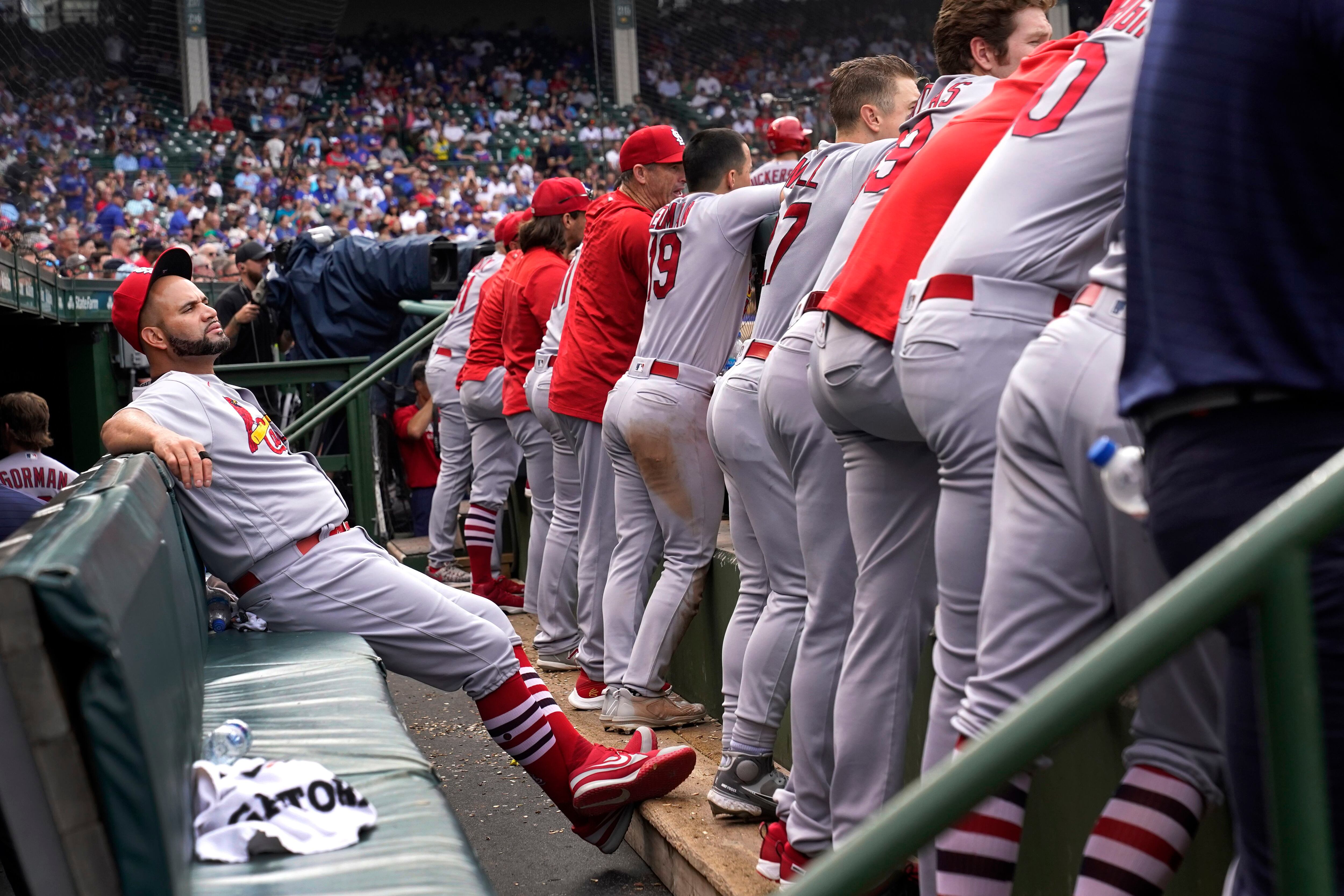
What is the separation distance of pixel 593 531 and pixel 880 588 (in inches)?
84.1

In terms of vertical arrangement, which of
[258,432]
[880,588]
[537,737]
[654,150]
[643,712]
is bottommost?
[643,712]

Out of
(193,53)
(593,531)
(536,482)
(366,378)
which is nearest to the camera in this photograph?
(593,531)

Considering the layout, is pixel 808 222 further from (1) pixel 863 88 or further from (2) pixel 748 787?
(2) pixel 748 787

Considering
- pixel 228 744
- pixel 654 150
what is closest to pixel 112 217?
pixel 654 150

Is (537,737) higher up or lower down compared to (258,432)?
lower down

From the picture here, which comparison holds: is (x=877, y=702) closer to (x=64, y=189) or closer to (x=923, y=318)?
(x=923, y=318)

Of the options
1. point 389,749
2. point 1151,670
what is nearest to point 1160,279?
point 1151,670

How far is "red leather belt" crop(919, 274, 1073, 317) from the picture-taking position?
5.94 ft

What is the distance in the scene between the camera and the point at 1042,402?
1.52 m

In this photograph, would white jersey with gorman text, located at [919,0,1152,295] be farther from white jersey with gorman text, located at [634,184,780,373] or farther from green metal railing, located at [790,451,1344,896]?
white jersey with gorman text, located at [634,184,780,373]

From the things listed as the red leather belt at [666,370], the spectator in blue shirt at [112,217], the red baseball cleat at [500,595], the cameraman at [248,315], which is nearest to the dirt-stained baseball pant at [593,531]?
the red leather belt at [666,370]

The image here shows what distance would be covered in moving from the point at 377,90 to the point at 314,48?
5766mm

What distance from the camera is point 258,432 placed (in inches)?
121

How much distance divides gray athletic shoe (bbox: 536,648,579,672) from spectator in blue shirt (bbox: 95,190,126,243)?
7331 millimetres
